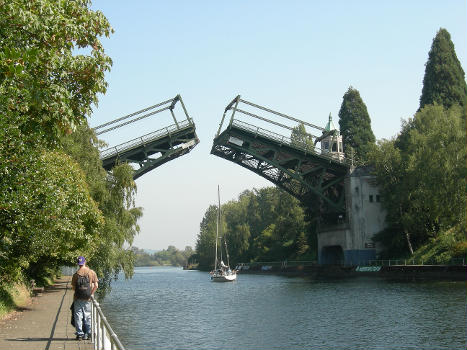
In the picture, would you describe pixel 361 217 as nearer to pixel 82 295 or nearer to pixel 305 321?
pixel 305 321

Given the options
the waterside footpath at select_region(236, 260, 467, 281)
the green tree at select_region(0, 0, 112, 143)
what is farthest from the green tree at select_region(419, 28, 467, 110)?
the green tree at select_region(0, 0, 112, 143)

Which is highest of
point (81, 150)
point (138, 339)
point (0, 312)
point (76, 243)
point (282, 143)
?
point (282, 143)

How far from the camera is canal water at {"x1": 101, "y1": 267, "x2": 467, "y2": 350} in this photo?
634 inches

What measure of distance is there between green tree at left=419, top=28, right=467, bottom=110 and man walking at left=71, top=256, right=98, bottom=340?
151 feet

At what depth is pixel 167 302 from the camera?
30875mm

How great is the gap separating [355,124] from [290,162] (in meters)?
15.0

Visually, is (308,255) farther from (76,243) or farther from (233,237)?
(76,243)

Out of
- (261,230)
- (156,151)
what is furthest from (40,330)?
(261,230)

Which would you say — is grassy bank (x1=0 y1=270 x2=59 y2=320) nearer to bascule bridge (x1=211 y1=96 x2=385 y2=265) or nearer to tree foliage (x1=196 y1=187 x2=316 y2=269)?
bascule bridge (x1=211 y1=96 x2=385 y2=265)

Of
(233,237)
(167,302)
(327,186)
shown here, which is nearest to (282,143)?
(327,186)

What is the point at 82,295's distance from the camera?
1067 cm

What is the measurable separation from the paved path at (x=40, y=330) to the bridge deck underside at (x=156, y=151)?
19.6 metres

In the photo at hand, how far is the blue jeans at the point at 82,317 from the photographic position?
35.3 ft

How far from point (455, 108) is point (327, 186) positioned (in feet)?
38.7
